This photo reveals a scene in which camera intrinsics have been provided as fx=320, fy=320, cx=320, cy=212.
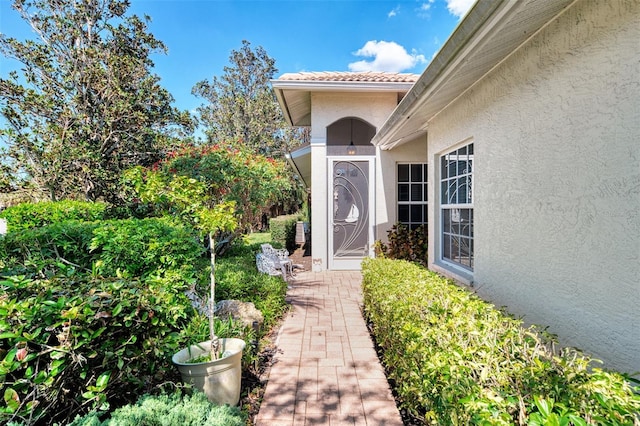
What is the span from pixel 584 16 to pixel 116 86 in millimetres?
15917

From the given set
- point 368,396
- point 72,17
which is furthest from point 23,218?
point 368,396

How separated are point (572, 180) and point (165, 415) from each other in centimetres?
371

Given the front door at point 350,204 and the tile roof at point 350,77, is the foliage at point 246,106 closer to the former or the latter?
the tile roof at point 350,77

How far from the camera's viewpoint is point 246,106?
28.7 meters

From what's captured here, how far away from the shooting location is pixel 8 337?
1937 millimetres

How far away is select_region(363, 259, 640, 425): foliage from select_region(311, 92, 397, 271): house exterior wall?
24.0 ft

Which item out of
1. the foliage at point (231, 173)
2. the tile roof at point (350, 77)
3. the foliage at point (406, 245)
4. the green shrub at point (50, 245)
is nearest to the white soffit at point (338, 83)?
the tile roof at point (350, 77)

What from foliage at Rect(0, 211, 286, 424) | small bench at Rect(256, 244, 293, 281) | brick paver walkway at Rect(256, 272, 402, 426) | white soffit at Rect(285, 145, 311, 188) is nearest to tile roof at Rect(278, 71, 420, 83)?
white soffit at Rect(285, 145, 311, 188)

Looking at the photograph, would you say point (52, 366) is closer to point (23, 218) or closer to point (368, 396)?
point (368, 396)

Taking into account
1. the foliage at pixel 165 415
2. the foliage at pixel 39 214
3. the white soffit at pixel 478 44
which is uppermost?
the white soffit at pixel 478 44

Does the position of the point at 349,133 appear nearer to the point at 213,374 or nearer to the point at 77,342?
the point at 213,374

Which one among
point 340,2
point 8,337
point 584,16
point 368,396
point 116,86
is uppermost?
point 340,2

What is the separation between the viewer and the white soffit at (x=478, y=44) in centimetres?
267

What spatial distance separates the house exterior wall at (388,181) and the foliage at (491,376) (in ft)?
24.0
